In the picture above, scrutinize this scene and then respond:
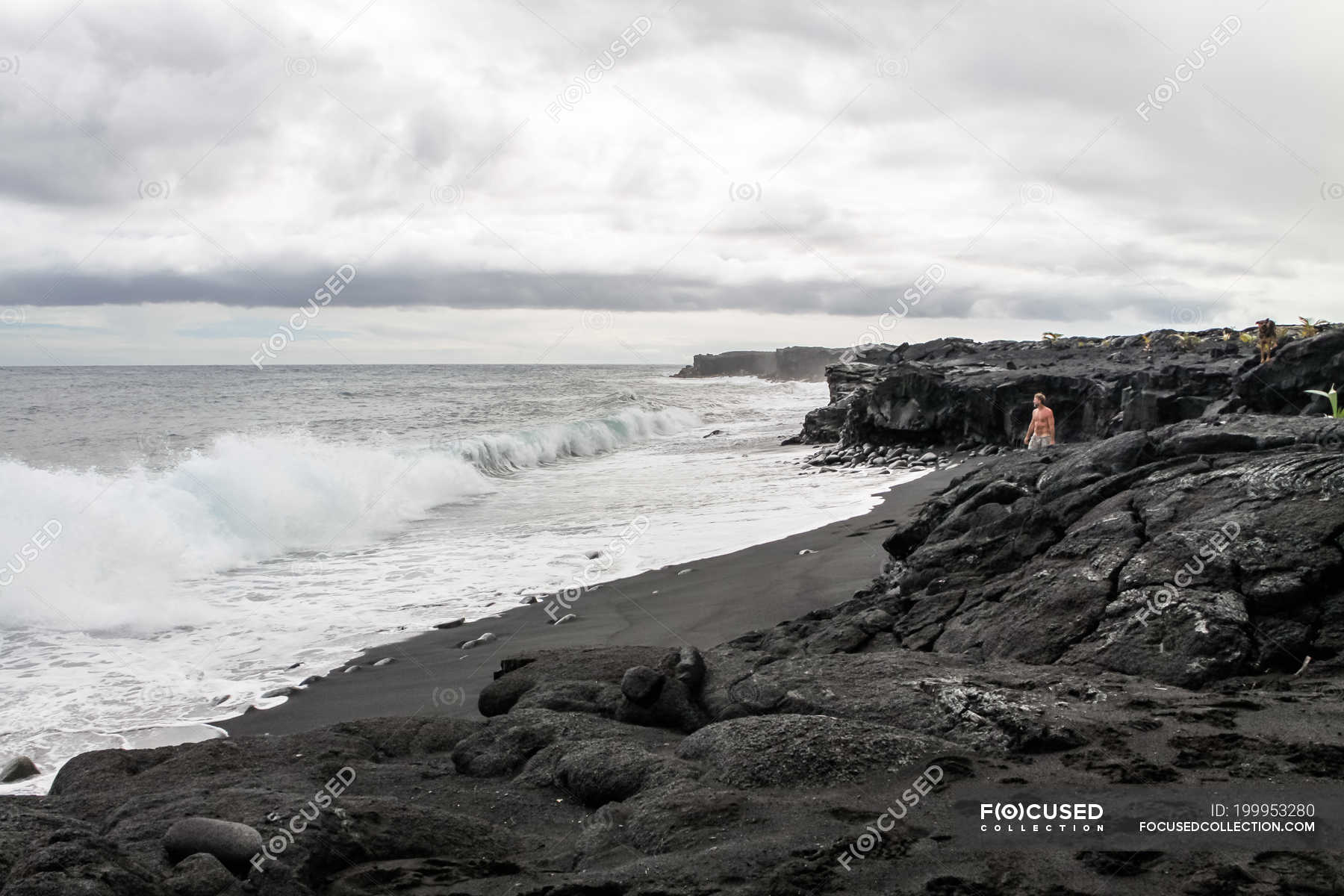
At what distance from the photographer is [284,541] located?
1628cm

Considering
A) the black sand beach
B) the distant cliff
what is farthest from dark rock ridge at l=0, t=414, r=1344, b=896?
the distant cliff

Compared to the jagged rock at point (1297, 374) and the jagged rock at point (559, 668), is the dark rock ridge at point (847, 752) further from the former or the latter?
the jagged rock at point (1297, 374)

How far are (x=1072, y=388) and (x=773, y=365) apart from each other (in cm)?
10670

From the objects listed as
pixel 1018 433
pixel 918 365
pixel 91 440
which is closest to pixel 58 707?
pixel 1018 433

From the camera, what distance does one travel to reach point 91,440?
3253cm

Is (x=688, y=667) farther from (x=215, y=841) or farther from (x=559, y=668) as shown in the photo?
(x=215, y=841)

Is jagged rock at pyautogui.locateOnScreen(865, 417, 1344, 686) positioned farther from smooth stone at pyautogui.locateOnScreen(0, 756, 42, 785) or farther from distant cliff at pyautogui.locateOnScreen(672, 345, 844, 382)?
distant cliff at pyautogui.locateOnScreen(672, 345, 844, 382)

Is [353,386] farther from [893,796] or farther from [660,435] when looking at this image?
[893,796]

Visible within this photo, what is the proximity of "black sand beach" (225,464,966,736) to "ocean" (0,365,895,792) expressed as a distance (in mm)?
568

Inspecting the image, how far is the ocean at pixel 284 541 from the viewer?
8812 millimetres

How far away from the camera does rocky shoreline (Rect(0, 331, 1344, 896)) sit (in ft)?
11.1

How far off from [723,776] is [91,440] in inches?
1406

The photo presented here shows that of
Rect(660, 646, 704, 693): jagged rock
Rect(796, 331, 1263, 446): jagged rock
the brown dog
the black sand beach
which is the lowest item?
the black sand beach

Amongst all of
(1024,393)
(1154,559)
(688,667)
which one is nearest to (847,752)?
(688,667)
